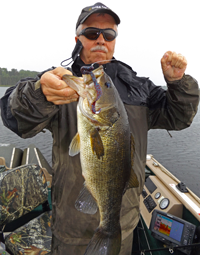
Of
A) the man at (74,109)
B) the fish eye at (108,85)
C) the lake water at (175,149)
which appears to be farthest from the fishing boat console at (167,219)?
the lake water at (175,149)

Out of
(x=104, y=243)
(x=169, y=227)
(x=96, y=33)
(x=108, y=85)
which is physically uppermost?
(x=96, y=33)

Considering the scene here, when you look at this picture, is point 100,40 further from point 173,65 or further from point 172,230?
point 172,230

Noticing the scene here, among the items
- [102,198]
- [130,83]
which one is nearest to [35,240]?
[102,198]

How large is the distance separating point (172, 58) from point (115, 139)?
1027 millimetres

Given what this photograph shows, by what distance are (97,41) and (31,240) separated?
359 centimetres

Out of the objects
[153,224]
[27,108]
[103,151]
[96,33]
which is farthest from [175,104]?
[153,224]

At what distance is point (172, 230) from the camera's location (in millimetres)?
2926

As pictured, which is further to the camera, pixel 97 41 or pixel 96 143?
pixel 97 41

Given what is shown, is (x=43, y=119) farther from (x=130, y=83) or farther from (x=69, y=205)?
(x=130, y=83)

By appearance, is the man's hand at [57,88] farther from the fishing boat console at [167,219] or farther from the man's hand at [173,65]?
the fishing boat console at [167,219]

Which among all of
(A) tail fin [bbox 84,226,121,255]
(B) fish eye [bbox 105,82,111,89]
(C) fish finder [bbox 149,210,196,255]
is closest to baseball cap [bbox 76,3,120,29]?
(B) fish eye [bbox 105,82,111,89]

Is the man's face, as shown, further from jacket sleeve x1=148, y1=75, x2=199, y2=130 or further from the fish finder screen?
the fish finder screen

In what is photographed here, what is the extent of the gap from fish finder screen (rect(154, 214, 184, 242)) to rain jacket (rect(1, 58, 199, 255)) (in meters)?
1.02

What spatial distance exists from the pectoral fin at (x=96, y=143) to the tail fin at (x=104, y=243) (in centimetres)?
81
